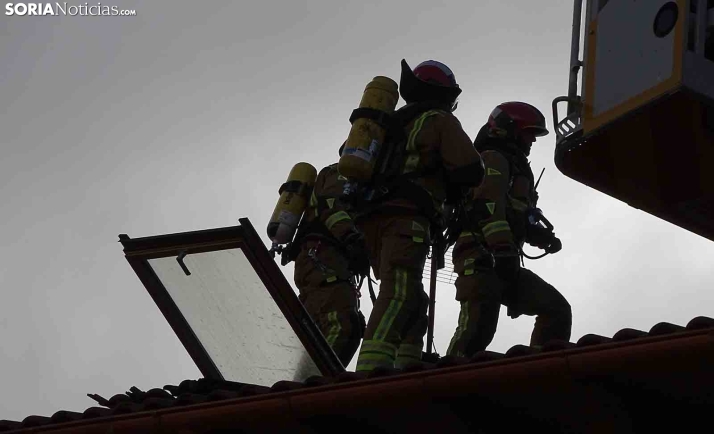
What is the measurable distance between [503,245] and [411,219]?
4.15 ft

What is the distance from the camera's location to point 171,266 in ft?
26.6

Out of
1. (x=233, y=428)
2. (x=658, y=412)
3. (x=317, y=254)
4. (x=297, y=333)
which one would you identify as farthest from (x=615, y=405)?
(x=317, y=254)

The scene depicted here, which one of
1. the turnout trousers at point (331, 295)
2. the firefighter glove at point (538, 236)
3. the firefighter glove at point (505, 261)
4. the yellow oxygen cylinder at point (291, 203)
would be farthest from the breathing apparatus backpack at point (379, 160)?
the yellow oxygen cylinder at point (291, 203)

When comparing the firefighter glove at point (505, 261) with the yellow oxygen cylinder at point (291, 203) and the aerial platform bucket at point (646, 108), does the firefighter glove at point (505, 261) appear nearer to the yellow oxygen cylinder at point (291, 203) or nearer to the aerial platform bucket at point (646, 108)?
the aerial platform bucket at point (646, 108)

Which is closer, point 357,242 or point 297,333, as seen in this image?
point 297,333

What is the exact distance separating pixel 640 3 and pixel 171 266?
313 centimetres

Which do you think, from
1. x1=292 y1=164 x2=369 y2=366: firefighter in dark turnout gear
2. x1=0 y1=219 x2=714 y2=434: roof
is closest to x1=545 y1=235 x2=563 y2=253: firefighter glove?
x1=292 y1=164 x2=369 y2=366: firefighter in dark turnout gear

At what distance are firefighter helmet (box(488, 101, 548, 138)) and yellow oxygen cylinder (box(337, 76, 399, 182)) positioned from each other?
5.31 feet

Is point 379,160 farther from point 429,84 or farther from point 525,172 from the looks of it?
point 525,172

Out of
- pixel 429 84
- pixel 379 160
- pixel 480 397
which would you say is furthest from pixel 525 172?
pixel 480 397

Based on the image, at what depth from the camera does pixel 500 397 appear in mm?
5773

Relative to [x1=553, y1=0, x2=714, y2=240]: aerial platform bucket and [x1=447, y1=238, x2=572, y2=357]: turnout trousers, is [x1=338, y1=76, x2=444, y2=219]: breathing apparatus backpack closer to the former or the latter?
[x1=553, y1=0, x2=714, y2=240]: aerial platform bucket

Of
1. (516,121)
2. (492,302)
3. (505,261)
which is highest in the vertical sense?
(516,121)

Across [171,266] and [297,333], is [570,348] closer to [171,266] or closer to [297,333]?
[297,333]
